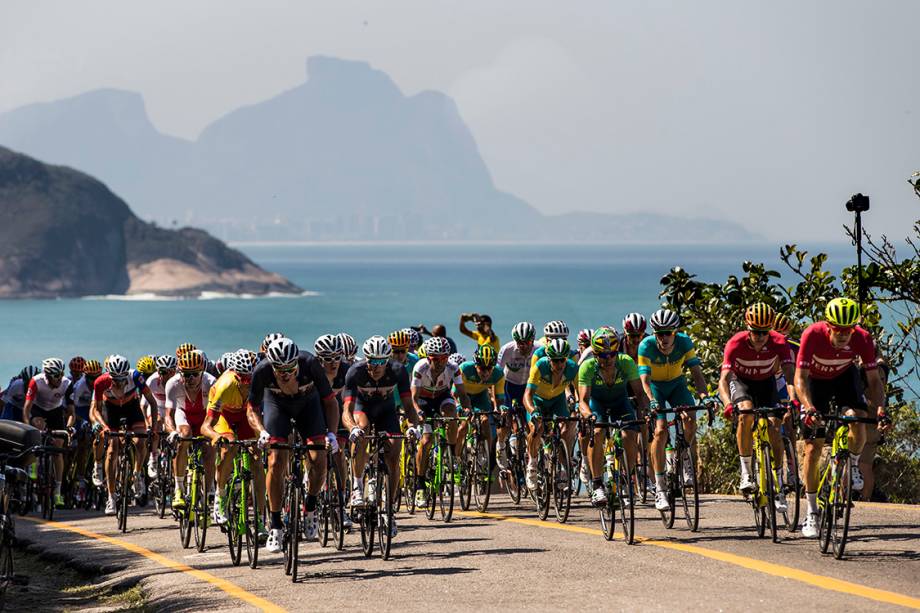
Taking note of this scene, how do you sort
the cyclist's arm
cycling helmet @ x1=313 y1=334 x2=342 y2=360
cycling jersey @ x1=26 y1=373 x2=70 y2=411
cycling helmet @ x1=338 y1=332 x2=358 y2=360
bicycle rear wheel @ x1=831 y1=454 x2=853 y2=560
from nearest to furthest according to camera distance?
bicycle rear wheel @ x1=831 y1=454 x2=853 y2=560 → the cyclist's arm → cycling helmet @ x1=313 y1=334 x2=342 y2=360 → cycling helmet @ x1=338 y1=332 x2=358 y2=360 → cycling jersey @ x1=26 y1=373 x2=70 y2=411

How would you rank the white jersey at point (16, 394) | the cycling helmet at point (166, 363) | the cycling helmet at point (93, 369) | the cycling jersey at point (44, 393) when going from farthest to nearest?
the white jersey at point (16, 394) → the cycling jersey at point (44, 393) → the cycling helmet at point (93, 369) → the cycling helmet at point (166, 363)

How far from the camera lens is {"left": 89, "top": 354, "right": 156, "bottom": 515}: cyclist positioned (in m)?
19.1

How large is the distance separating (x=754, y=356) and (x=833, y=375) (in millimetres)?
1292

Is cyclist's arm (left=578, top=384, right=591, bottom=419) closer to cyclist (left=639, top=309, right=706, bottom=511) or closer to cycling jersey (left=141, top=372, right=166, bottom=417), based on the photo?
cyclist (left=639, top=309, right=706, bottom=511)

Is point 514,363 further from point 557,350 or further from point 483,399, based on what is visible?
point 557,350

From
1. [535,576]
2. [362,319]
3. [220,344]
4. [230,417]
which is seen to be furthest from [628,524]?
[362,319]

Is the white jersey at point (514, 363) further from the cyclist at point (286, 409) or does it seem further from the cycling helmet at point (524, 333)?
the cyclist at point (286, 409)

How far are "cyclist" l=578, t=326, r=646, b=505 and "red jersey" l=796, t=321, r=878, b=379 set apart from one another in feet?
8.10

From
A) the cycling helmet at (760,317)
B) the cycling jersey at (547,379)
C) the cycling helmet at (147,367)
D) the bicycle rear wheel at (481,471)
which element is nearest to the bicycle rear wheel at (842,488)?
the cycling helmet at (760,317)

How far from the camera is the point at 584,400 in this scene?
14.8m

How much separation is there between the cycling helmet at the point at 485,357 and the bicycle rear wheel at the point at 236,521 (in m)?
5.06

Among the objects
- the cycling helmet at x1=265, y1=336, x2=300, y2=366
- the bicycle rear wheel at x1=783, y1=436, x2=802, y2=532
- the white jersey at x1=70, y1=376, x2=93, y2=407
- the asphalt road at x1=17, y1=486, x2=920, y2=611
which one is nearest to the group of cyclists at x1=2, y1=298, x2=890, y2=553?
the cycling helmet at x1=265, y1=336, x2=300, y2=366

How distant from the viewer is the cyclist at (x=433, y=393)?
56.5 ft

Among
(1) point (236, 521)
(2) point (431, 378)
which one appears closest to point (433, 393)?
(2) point (431, 378)
